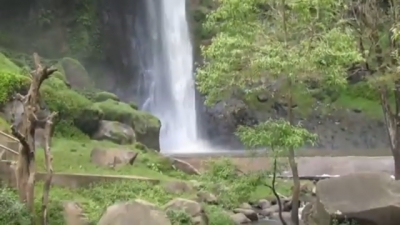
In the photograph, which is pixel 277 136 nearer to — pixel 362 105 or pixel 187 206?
pixel 187 206

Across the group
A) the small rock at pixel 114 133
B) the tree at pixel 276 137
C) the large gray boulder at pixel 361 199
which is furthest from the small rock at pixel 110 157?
the large gray boulder at pixel 361 199

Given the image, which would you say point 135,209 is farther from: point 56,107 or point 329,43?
point 56,107

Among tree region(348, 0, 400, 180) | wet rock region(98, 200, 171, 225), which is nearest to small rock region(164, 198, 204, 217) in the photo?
wet rock region(98, 200, 171, 225)

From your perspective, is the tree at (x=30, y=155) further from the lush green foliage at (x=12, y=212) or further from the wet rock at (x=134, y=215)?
the wet rock at (x=134, y=215)

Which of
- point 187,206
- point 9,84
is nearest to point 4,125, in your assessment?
point 9,84

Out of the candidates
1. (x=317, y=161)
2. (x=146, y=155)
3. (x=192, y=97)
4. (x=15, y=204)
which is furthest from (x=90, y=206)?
(x=192, y=97)

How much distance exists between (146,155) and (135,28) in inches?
784

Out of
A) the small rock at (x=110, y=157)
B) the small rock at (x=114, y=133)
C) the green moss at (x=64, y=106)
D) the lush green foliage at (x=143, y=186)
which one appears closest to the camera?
the lush green foliage at (x=143, y=186)

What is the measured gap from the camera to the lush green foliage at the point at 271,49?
14.1m

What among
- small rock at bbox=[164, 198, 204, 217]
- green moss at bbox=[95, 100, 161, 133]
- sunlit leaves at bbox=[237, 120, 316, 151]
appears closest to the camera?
sunlit leaves at bbox=[237, 120, 316, 151]

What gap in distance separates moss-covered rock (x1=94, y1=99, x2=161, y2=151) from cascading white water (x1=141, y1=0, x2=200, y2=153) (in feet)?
34.2

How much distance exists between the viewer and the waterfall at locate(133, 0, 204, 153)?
36.3 metres

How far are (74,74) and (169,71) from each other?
11.1 m

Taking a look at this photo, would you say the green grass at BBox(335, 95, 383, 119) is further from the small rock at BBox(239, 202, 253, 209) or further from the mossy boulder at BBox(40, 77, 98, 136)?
the small rock at BBox(239, 202, 253, 209)
